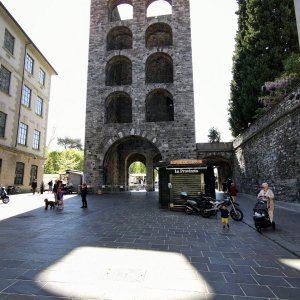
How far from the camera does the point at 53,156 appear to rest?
183 ft

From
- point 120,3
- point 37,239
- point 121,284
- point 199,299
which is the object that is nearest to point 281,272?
point 199,299

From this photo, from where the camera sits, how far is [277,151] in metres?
13.2

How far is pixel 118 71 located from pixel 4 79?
11.6 meters

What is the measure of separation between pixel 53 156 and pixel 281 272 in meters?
57.8

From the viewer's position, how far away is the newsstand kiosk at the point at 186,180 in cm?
1169

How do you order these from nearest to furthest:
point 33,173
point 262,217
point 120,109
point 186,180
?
point 262,217 < point 186,180 < point 33,173 < point 120,109

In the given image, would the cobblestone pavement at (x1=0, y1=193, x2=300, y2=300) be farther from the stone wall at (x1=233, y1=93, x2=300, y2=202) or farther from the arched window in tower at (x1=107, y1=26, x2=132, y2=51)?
the arched window in tower at (x1=107, y1=26, x2=132, y2=51)

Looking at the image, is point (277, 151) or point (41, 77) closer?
point (277, 151)

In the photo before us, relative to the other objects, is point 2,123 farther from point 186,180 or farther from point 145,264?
point 145,264

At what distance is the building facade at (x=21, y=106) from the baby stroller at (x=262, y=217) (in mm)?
19947

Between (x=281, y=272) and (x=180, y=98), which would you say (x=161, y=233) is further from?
(x=180, y=98)

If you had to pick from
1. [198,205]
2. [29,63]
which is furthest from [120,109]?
[198,205]

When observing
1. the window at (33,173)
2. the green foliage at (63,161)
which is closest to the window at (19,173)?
the window at (33,173)

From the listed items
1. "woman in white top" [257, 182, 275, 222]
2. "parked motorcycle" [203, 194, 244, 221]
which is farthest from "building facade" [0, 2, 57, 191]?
"woman in white top" [257, 182, 275, 222]
